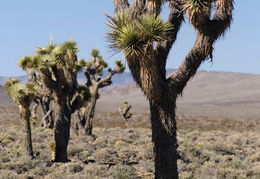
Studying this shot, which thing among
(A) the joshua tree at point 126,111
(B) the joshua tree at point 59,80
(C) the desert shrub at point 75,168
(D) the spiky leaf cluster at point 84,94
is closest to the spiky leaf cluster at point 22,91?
(B) the joshua tree at point 59,80

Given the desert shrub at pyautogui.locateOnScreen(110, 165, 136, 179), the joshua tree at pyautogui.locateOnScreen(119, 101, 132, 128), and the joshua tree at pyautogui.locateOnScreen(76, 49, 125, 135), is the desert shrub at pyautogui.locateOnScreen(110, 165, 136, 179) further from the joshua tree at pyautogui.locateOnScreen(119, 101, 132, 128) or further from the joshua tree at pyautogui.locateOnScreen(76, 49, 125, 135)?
the joshua tree at pyautogui.locateOnScreen(119, 101, 132, 128)

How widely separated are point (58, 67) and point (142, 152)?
18.0 ft

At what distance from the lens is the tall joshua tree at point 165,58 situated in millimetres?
8891

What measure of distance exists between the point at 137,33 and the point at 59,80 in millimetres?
7521

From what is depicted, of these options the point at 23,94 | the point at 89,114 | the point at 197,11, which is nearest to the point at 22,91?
the point at 23,94

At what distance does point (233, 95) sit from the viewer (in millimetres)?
163875

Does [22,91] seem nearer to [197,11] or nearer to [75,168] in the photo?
[75,168]

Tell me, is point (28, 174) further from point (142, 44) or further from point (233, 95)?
point (233, 95)

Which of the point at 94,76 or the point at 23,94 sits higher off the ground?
the point at 94,76

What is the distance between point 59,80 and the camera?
15547 mm

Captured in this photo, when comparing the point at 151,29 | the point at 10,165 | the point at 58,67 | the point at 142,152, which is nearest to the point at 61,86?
the point at 58,67

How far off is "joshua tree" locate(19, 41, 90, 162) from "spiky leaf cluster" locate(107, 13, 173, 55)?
654 cm

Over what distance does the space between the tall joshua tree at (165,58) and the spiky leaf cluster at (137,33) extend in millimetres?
22

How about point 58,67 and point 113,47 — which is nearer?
point 113,47
